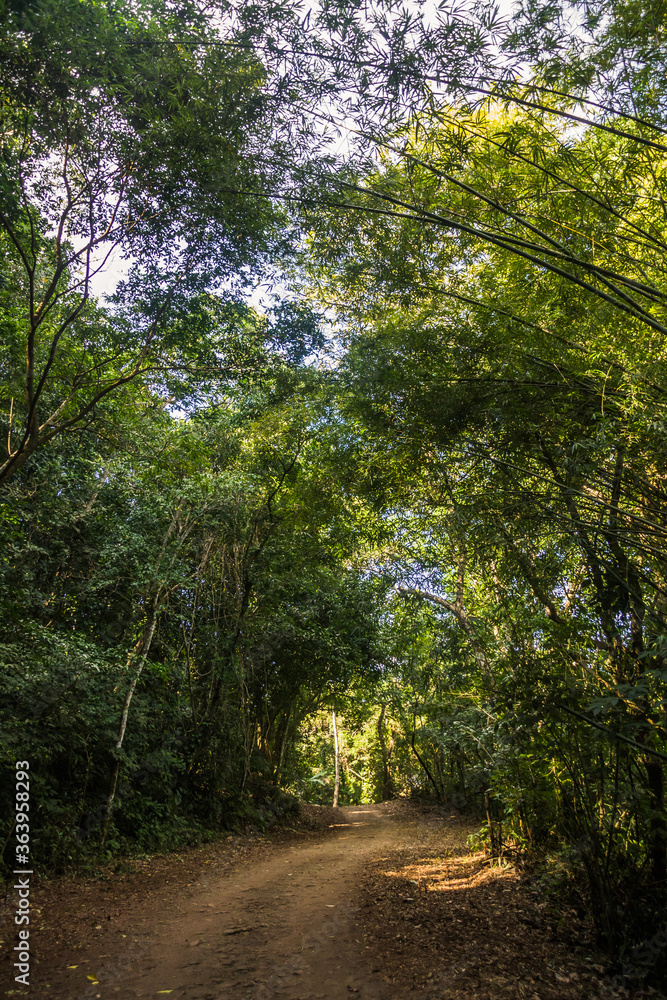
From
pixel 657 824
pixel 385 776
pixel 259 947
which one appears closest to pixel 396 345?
pixel 657 824

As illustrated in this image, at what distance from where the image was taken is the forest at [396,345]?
3.13 m

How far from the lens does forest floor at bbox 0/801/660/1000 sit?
2.88m

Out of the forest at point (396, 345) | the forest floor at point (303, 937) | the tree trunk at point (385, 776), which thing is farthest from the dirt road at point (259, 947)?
the tree trunk at point (385, 776)

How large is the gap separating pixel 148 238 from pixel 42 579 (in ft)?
14.7

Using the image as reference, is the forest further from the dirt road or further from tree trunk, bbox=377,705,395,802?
tree trunk, bbox=377,705,395,802

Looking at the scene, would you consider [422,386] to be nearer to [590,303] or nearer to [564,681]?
[590,303]

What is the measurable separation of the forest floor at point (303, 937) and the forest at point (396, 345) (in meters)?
0.43

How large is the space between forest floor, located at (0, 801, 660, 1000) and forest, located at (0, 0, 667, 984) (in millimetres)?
433

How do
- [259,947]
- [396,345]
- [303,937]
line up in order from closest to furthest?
[259,947] < [303,937] < [396,345]

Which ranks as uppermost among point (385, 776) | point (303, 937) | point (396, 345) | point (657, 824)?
point (396, 345)

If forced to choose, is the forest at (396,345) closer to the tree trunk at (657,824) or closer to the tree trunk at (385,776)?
the tree trunk at (657,824)

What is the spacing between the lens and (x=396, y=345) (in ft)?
14.0

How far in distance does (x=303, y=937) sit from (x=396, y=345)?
15.0 ft

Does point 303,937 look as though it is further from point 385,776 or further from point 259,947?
point 385,776
